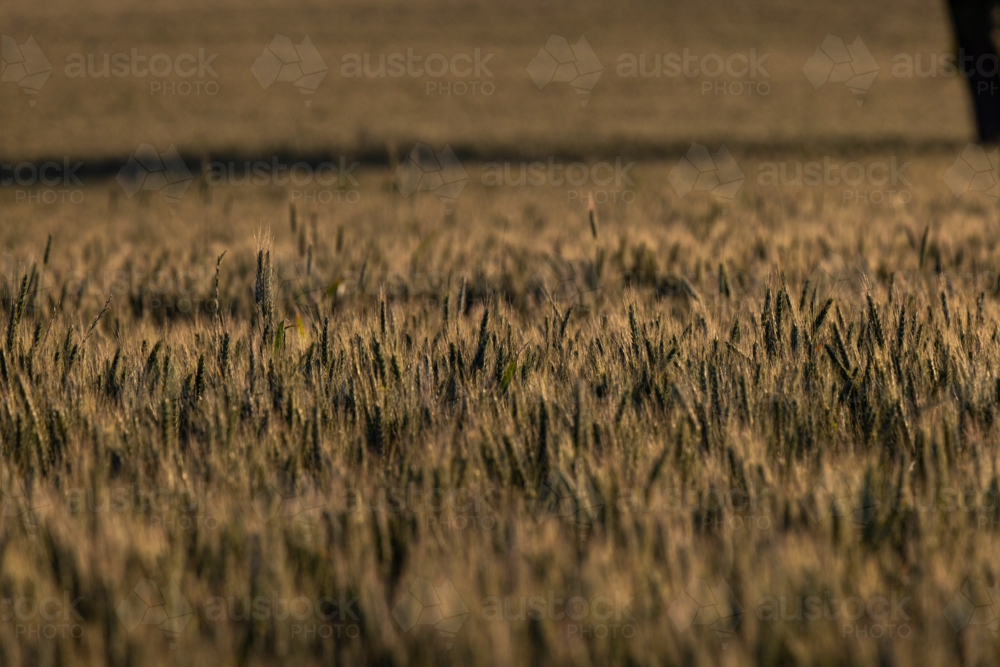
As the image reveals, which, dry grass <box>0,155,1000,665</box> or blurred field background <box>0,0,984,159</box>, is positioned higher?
blurred field background <box>0,0,984,159</box>

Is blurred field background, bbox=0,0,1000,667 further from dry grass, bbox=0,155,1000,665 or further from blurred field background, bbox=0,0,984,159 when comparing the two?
blurred field background, bbox=0,0,984,159

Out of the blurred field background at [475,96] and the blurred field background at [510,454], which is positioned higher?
the blurred field background at [475,96]

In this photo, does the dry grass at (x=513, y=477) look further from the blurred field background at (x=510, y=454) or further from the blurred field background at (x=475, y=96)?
the blurred field background at (x=475, y=96)

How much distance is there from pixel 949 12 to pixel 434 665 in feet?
35.3

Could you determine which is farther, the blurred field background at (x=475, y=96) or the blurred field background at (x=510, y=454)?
the blurred field background at (x=475, y=96)

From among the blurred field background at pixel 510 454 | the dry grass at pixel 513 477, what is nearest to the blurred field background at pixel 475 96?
the blurred field background at pixel 510 454

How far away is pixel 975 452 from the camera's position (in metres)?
1.49

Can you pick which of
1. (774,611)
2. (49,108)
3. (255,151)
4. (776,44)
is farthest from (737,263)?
(776,44)

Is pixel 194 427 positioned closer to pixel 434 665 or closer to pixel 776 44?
pixel 434 665

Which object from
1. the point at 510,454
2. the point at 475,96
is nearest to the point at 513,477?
the point at 510,454

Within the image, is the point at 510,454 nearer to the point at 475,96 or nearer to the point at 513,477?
the point at 513,477

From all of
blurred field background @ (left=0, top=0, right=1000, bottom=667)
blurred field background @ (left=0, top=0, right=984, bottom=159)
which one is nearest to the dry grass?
blurred field background @ (left=0, top=0, right=1000, bottom=667)

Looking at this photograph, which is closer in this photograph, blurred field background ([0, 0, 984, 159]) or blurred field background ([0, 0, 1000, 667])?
blurred field background ([0, 0, 1000, 667])

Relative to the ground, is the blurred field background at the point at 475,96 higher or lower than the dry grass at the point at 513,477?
higher
